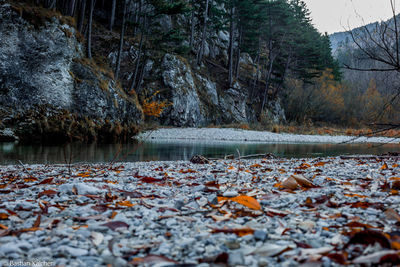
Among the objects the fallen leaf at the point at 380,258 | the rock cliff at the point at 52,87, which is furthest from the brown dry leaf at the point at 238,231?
the rock cliff at the point at 52,87

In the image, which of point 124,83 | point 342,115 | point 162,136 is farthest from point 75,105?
point 342,115

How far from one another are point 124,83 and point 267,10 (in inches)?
746

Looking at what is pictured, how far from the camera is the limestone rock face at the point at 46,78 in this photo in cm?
1017

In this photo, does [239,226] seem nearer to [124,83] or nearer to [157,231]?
[157,231]

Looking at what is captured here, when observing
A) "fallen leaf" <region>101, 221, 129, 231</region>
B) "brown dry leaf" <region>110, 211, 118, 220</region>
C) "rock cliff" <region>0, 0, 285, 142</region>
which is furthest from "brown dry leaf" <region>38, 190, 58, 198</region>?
"rock cliff" <region>0, 0, 285, 142</region>

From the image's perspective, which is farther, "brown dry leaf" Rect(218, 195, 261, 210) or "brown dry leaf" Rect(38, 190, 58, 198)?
"brown dry leaf" Rect(38, 190, 58, 198)

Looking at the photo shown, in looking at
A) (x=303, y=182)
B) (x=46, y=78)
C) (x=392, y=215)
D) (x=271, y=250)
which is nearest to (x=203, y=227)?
(x=271, y=250)

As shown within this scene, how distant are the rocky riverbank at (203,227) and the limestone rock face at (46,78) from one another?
30.3 ft

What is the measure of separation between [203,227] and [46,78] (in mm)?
11690

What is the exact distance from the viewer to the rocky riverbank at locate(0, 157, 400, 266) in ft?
3.87

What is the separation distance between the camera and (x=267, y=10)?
98.5ft

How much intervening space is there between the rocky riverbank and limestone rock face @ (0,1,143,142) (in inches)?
363

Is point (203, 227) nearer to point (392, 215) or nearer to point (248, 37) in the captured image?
point (392, 215)

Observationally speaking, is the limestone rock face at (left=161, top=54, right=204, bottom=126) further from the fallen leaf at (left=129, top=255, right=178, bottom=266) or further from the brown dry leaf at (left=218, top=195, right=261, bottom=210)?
the fallen leaf at (left=129, top=255, right=178, bottom=266)
